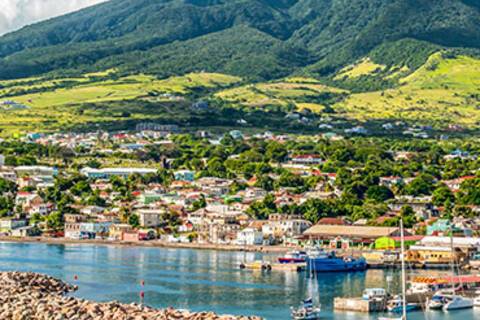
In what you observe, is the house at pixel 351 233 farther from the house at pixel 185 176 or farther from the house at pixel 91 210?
the house at pixel 185 176

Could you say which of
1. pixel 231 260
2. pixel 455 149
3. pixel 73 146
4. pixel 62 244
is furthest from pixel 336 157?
pixel 231 260

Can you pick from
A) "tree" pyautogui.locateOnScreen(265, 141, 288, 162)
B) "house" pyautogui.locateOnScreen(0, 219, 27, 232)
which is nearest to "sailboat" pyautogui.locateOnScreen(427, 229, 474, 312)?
"house" pyautogui.locateOnScreen(0, 219, 27, 232)

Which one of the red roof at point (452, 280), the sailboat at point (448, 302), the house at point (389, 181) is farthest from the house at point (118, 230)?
the sailboat at point (448, 302)

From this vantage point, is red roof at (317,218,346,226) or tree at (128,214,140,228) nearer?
red roof at (317,218,346,226)

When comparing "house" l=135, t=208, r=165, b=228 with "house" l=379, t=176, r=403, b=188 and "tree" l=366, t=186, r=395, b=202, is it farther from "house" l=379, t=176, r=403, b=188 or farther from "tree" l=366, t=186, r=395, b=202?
"house" l=379, t=176, r=403, b=188

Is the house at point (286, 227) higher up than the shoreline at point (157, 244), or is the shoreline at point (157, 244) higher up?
the house at point (286, 227)

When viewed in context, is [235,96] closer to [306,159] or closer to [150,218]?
[306,159]
